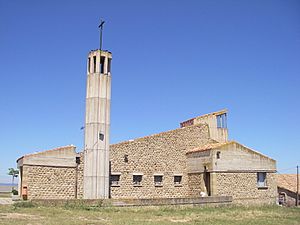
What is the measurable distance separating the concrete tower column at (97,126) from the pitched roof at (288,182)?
2324 cm

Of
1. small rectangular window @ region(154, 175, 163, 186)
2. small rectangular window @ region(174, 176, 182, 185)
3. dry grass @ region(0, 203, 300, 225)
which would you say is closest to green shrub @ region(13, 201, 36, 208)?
dry grass @ region(0, 203, 300, 225)

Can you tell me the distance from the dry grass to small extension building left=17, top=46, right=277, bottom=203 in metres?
4.67

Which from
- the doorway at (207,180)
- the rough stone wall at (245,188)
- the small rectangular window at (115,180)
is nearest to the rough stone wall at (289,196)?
the rough stone wall at (245,188)

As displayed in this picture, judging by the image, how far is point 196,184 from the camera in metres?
31.5

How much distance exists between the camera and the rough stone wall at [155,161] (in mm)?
29328

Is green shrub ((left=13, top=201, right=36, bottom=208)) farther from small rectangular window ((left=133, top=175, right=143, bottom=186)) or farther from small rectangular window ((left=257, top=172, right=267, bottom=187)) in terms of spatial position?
small rectangular window ((left=257, top=172, right=267, bottom=187))

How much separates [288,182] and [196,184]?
15.9m

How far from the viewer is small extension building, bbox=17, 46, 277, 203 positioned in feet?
85.7

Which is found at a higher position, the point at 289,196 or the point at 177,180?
the point at 177,180

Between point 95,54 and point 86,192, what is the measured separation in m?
9.72

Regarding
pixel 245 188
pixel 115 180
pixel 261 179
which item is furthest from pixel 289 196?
pixel 115 180

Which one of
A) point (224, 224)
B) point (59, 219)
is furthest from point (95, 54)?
point (224, 224)

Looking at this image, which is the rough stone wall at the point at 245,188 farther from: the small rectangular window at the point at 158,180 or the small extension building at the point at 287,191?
the small extension building at the point at 287,191

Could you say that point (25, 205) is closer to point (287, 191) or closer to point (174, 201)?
point (174, 201)
